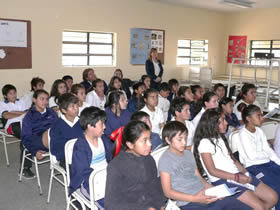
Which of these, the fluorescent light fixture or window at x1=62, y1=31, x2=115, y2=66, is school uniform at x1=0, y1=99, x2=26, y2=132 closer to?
window at x1=62, y1=31, x2=115, y2=66

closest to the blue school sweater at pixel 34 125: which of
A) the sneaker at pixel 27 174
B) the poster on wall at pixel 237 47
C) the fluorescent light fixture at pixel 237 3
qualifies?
the sneaker at pixel 27 174

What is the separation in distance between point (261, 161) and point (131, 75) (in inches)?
209

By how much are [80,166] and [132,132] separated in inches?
20.7

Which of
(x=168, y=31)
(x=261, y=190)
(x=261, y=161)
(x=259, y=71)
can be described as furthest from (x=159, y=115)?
(x=259, y=71)

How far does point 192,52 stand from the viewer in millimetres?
9383

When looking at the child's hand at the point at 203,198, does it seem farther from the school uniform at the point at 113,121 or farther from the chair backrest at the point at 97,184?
the school uniform at the point at 113,121

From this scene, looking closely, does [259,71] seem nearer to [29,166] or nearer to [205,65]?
[205,65]

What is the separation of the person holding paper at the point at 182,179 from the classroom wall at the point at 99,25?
176 inches

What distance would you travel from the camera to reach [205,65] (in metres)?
9.84

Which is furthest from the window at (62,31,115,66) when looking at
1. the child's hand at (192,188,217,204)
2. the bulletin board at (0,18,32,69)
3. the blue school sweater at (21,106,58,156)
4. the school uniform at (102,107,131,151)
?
the child's hand at (192,188,217,204)

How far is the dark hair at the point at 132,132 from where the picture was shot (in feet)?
5.78

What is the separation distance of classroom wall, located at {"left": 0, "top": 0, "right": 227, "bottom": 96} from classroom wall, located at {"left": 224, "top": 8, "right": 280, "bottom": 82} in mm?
637

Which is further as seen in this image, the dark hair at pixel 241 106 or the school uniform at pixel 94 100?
the school uniform at pixel 94 100

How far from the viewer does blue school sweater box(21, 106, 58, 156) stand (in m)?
2.93
